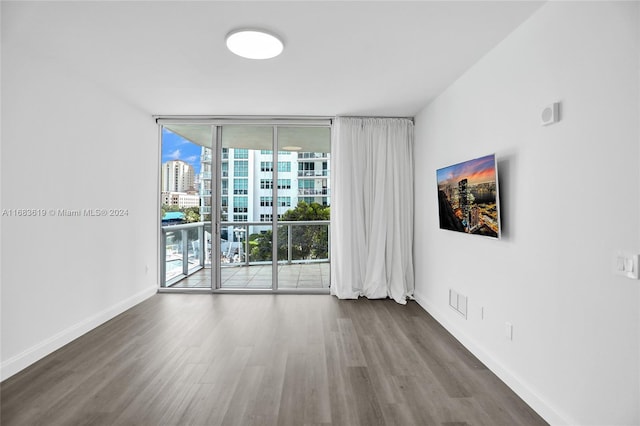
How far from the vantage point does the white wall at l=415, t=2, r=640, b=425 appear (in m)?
1.53

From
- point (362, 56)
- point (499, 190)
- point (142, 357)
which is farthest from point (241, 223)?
point (499, 190)

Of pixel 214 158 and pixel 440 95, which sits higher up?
pixel 440 95

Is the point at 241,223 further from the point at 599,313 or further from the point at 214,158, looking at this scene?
the point at 599,313

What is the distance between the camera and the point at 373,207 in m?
4.54

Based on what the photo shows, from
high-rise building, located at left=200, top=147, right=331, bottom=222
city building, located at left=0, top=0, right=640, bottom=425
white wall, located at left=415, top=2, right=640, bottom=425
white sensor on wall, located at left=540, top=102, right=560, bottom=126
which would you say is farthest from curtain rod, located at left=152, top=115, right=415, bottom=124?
white sensor on wall, located at left=540, top=102, right=560, bottom=126

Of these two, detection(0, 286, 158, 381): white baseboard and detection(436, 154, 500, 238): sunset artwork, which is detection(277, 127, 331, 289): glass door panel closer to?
detection(436, 154, 500, 238): sunset artwork

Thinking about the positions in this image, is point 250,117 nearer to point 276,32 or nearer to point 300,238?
point 300,238

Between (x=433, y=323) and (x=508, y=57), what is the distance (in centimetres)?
269

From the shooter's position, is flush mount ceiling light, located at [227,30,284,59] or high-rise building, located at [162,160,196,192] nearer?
flush mount ceiling light, located at [227,30,284,59]

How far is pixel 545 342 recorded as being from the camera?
201 cm

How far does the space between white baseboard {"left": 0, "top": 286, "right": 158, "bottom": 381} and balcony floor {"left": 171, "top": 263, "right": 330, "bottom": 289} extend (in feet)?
3.15

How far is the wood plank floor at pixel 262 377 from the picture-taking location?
200 centimetres

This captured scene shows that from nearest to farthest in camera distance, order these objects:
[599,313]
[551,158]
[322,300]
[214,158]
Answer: [599,313]
[551,158]
[322,300]
[214,158]

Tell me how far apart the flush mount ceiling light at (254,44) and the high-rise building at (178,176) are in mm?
2732
